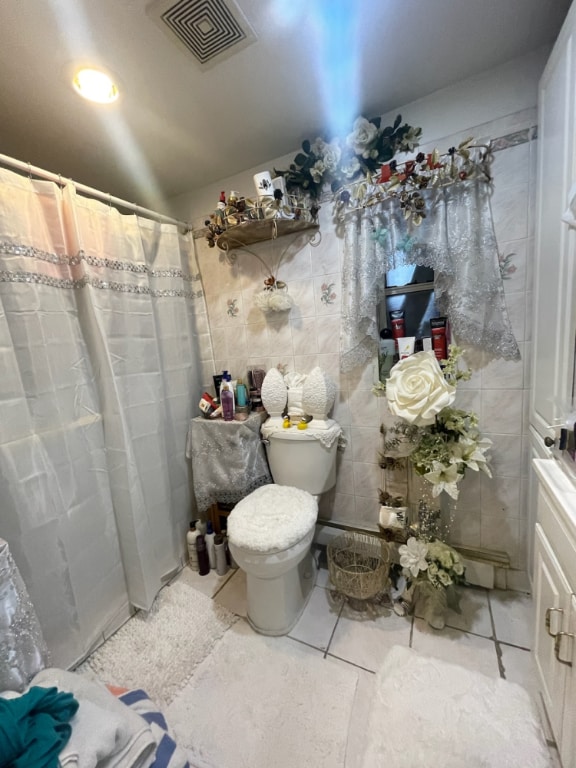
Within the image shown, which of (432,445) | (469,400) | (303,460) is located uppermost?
(469,400)

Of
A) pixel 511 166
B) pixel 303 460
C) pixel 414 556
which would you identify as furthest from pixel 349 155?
pixel 414 556

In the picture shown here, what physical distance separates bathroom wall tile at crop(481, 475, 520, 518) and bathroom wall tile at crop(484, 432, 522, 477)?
3 cm

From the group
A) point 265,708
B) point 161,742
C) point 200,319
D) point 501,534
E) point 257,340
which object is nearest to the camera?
point 161,742

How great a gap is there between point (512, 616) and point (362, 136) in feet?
6.84

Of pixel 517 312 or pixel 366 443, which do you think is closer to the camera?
pixel 517 312

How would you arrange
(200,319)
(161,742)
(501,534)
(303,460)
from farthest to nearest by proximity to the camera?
(200,319)
(303,460)
(501,534)
(161,742)

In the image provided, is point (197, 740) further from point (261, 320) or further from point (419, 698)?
point (261, 320)

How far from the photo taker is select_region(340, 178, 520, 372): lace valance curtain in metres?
1.17

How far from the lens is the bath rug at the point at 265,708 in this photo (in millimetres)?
918

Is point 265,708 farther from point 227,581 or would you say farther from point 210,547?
point 210,547

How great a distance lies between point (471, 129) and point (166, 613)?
2.41m

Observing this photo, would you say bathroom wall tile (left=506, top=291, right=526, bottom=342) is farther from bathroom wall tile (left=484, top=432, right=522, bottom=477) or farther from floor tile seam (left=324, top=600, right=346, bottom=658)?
floor tile seam (left=324, top=600, right=346, bottom=658)

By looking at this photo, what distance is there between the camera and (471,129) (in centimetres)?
117

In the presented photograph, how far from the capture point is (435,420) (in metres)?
1.19
